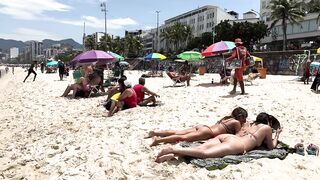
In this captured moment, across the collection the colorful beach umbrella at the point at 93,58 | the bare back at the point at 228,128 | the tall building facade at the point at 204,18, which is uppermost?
the tall building facade at the point at 204,18

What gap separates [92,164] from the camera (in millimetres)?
5547

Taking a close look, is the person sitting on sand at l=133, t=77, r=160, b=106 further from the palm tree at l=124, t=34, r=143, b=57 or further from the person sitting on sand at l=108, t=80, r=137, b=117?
the palm tree at l=124, t=34, r=143, b=57

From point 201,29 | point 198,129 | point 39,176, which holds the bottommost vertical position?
point 39,176

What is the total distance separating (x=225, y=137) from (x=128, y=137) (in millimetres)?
1917

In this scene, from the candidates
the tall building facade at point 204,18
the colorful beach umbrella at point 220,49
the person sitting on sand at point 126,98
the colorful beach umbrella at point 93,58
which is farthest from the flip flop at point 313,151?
the tall building facade at point 204,18

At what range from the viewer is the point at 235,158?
206 inches

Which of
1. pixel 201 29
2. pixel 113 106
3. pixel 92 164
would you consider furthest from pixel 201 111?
pixel 201 29

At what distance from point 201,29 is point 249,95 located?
298 feet

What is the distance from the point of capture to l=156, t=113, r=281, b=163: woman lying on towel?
17.1 feet

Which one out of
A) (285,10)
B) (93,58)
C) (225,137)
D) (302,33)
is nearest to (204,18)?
(302,33)

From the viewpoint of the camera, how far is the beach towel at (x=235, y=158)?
507 cm

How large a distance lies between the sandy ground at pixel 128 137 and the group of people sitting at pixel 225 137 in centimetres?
17

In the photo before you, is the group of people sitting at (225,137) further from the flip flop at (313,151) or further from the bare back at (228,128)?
the flip flop at (313,151)

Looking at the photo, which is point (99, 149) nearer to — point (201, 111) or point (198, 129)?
point (198, 129)
